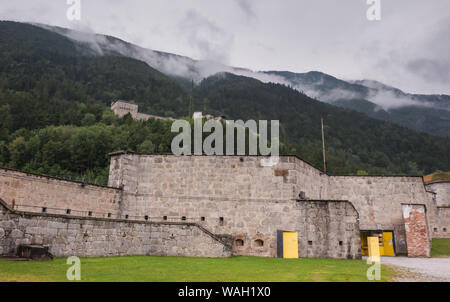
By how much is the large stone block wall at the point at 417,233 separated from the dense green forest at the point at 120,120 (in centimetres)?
4345

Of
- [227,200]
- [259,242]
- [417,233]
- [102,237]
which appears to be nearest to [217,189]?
[227,200]

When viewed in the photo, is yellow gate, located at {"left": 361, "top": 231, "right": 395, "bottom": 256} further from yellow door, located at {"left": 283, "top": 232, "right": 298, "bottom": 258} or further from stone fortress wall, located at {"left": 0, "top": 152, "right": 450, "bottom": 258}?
yellow door, located at {"left": 283, "top": 232, "right": 298, "bottom": 258}

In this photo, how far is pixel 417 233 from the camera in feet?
82.7

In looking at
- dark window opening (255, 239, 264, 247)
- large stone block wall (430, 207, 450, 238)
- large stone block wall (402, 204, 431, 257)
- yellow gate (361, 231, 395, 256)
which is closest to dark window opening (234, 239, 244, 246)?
dark window opening (255, 239, 264, 247)

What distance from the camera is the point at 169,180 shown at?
2402cm

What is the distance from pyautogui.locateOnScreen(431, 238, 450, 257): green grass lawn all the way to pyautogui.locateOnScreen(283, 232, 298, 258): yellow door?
40.6 feet

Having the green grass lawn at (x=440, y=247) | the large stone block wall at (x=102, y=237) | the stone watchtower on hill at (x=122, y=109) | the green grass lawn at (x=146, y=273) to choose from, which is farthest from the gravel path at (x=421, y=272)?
the stone watchtower on hill at (x=122, y=109)

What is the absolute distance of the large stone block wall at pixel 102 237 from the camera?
13.1m

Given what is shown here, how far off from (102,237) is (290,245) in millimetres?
→ 11488

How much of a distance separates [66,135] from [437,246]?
237 feet

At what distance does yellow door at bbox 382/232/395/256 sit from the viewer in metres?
27.8

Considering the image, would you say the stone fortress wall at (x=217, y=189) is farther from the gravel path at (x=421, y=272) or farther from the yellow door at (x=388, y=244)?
the yellow door at (x=388, y=244)

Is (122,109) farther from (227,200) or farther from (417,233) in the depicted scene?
(417,233)
